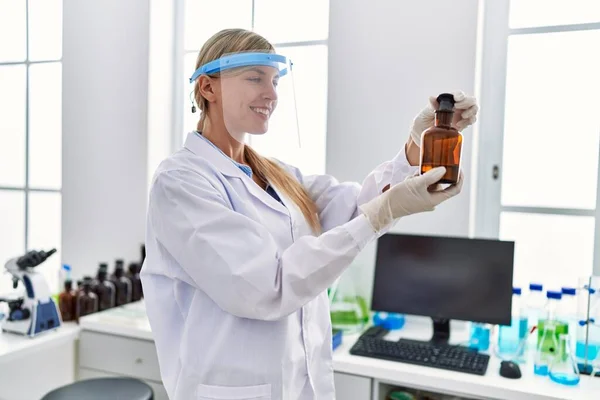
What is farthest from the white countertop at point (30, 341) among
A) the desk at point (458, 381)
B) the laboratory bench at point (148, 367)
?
the desk at point (458, 381)

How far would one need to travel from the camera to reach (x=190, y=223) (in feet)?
3.39

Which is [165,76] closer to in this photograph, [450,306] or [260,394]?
[450,306]

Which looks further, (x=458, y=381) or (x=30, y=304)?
(x=30, y=304)

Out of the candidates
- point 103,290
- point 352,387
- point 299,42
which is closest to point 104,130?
point 103,290

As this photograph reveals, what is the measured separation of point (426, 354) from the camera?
65.7 inches

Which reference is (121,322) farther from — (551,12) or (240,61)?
(551,12)

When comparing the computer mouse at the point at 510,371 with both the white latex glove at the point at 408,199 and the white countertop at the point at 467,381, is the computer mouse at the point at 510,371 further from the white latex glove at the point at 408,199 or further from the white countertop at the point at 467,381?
the white latex glove at the point at 408,199

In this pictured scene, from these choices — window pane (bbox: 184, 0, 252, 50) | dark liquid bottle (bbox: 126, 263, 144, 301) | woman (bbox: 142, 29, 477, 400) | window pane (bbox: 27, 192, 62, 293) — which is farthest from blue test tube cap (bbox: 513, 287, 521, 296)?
window pane (bbox: 27, 192, 62, 293)

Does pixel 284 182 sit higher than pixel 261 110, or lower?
lower

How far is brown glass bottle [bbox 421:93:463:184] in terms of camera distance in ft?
3.47

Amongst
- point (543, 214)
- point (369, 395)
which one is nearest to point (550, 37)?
point (543, 214)

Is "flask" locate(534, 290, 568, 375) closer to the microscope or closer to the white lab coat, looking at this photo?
the white lab coat

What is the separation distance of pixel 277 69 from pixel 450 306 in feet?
3.56

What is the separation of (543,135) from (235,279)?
1.52 m
